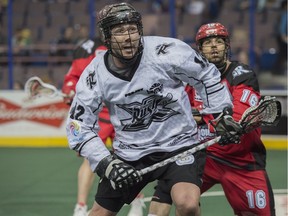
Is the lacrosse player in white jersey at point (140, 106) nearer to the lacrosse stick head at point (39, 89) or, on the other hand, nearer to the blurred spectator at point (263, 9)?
the lacrosse stick head at point (39, 89)

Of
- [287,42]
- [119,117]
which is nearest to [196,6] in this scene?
[287,42]

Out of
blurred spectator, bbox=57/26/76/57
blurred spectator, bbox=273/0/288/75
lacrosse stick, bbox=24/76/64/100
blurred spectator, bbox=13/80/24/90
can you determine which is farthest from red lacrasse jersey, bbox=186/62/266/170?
blurred spectator, bbox=57/26/76/57

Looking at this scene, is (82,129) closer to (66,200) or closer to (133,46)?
(133,46)

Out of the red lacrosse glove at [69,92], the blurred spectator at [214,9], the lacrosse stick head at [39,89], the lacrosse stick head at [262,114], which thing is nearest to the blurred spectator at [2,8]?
the blurred spectator at [214,9]

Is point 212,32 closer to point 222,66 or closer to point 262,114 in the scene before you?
point 222,66

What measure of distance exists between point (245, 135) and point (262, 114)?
0.37 meters

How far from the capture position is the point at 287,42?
9.91 m

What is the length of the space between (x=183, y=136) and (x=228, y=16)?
7671mm

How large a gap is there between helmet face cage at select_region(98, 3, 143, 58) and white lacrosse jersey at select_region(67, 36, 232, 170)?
0.11 meters

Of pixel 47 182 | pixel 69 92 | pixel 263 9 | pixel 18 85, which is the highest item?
pixel 69 92

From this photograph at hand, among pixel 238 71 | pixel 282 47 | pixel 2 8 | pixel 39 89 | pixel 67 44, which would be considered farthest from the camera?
pixel 2 8

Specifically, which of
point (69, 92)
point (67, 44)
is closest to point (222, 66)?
point (69, 92)

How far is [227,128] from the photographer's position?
3.66 meters

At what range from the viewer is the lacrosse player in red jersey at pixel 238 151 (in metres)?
4.16
